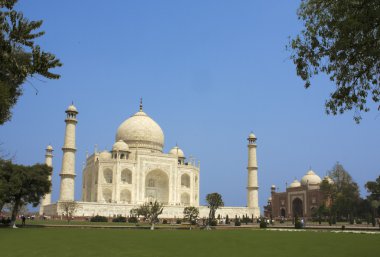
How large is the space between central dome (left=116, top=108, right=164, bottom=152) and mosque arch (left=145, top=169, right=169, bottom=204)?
3.82 meters

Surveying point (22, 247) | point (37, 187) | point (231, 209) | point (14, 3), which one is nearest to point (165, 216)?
point (231, 209)

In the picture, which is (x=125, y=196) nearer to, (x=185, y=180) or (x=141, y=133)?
(x=141, y=133)

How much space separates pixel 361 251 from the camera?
13.9 meters

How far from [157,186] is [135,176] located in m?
4.70

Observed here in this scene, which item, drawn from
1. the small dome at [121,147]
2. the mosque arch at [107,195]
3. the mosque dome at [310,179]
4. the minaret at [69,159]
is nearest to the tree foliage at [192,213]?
the mosque arch at [107,195]

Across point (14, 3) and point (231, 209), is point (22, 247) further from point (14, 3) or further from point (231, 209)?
point (231, 209)

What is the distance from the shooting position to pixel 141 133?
57.8 meters

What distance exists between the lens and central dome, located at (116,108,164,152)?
5759 cm

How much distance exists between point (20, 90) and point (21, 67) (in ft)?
15.1

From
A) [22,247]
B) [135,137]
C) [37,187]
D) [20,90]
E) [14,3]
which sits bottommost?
[22,247]

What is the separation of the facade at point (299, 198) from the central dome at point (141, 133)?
21203mm

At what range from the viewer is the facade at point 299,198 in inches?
2436

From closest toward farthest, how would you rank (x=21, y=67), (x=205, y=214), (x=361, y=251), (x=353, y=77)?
(x=21, y=67), (x=353, y=77), (x=361, y=251), (x=205, y=214)

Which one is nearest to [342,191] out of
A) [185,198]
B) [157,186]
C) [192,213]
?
[192,213]
